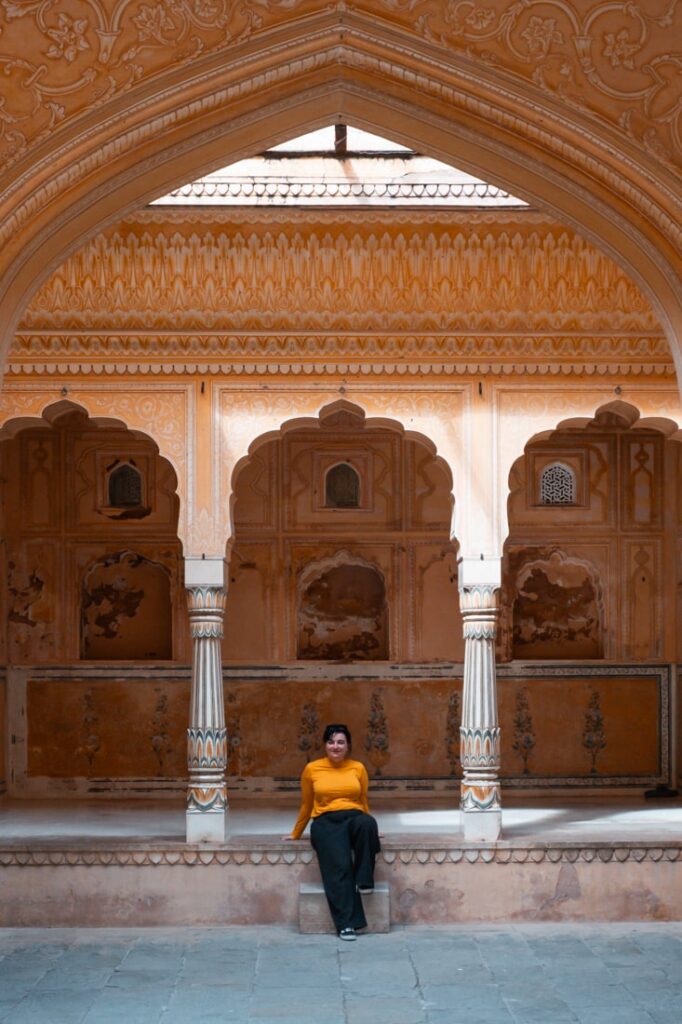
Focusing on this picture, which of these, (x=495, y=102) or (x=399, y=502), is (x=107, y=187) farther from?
(x=399, y=502)

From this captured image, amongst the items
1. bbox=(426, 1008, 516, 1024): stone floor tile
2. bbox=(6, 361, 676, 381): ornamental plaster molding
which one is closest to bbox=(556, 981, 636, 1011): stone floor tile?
bbox=(426, 1008, 516, 1024): stone floor tile

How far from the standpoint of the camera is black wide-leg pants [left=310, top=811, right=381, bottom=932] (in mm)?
9281

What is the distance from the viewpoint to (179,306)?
10.3m

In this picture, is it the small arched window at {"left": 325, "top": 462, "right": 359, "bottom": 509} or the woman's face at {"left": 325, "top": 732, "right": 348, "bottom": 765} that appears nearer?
the woman's face at {"left": 325, "top": 732, "right": 348, "bottom": 765}

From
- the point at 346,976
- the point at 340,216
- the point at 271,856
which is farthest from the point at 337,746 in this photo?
the point at 340,216

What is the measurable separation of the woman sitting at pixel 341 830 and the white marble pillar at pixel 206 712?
2.18 ft

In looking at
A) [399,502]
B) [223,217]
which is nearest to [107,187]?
[223,217]

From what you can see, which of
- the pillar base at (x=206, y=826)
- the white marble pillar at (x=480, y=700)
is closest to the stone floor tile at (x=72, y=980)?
the pillar base at (x=206, y=826)

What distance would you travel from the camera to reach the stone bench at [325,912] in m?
9.44

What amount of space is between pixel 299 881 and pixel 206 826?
749 millimetres

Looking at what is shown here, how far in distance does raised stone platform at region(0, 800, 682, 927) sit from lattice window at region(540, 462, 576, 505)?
159 inches

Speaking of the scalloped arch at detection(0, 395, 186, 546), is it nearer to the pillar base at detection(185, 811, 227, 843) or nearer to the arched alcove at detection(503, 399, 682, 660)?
the pillar base at detection(185, 811, 227, 843)

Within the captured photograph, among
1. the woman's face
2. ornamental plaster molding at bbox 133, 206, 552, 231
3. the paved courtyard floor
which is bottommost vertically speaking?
the paved courtyard floor

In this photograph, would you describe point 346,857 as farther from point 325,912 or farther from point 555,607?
point 555,607
